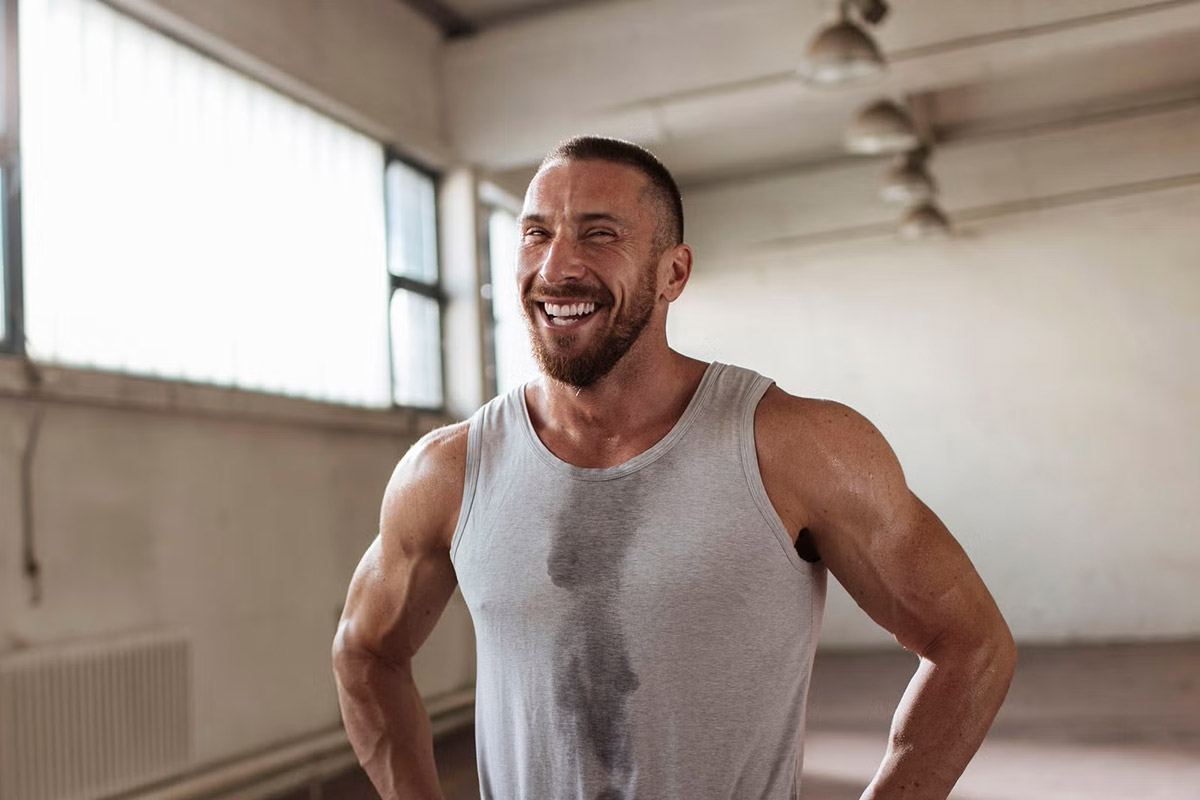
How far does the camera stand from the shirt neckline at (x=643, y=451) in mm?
1448

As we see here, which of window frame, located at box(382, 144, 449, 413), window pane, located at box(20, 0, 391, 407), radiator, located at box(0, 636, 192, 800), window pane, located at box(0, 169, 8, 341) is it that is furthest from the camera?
window frame, located at box(382, 144, 449, 413)

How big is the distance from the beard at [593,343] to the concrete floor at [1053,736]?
10.8ft

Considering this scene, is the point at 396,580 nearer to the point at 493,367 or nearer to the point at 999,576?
the point at 493,367

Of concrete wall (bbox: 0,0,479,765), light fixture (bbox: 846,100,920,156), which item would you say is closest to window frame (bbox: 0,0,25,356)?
concrete wall (bbox: 0,0,479,765)

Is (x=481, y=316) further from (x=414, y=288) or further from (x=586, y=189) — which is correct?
(x=586, y=189)

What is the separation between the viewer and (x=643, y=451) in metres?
1.47

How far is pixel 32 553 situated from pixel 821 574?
2.93 meters

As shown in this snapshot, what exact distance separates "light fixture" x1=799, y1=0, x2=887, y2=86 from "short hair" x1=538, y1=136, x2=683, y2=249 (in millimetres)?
2863

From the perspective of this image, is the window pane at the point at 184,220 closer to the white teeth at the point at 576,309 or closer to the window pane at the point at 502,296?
the window pane at the point at 502,296

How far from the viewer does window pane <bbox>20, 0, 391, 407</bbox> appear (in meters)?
3.88

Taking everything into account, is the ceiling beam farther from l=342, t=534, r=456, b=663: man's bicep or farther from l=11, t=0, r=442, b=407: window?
l=342, t=534, r=456, b=663: man's bicep

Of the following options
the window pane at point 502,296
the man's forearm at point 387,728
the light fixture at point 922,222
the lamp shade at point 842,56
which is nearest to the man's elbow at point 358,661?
the man's forearm at point 387,728

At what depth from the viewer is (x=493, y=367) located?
770cm

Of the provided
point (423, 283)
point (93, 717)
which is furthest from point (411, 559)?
point (423, 283)
